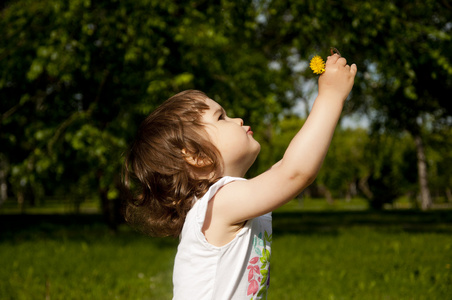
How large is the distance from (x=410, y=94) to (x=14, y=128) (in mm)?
6709

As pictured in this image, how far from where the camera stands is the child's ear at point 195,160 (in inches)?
65.2

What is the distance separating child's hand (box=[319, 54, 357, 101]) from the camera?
138cm

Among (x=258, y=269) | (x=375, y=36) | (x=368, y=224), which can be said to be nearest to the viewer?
(x=258, y=269)

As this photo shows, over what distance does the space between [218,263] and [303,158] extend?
0.49 metres

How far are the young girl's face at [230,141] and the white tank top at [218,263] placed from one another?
122 millimetres

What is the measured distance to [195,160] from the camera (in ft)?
5.48

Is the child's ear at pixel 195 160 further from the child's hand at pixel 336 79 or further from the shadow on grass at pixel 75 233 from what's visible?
the shadow on grass at pixel 75 233

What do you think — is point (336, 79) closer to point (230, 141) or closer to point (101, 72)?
point (230, 141)

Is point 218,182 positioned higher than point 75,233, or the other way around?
point 218,182

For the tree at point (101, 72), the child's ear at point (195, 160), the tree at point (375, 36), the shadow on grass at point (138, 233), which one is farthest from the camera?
the shadow on grass at point (138, 233)

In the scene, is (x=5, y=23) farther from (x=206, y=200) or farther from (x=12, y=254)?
(x=206, y=200)

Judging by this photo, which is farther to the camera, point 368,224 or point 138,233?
point 368,224

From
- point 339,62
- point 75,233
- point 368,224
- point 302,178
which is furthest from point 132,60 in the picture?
point 368,224

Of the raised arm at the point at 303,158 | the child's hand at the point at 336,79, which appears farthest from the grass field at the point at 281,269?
the child's hand at the point at 336,79
